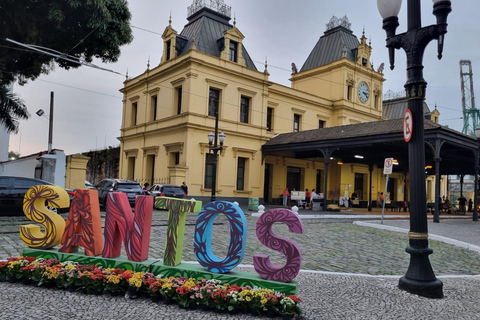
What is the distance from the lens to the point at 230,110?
25438mm

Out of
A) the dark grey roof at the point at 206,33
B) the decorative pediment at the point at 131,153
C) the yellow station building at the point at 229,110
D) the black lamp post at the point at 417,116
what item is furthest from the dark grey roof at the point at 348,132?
the black lamp post at the point at 417,116

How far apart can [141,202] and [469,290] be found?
16.3 feet

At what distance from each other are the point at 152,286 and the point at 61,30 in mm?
12234

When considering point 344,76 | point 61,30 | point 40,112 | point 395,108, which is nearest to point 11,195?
point 61,30

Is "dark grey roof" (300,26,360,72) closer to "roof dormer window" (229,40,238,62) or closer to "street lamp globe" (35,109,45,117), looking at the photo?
"roof dormer window" (229,40,238,62)

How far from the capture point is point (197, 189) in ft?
77.2

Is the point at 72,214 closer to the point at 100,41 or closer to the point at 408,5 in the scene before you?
the point at 408,5

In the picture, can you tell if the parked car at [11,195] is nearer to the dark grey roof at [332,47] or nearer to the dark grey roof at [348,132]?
the dark grey roof at [348,132]

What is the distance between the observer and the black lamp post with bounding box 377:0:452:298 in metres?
5.18

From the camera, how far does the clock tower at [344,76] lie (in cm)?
3178

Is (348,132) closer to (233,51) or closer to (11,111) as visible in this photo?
(233,51)

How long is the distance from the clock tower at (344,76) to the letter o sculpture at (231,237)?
2861cm

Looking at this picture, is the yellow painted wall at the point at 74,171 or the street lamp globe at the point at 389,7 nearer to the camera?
the street lamp globe at the point at 389,7

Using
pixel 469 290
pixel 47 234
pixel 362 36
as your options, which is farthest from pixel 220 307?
pixel 362 36
